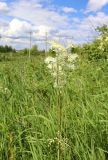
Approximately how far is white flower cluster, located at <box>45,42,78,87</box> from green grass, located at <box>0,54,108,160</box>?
30cm

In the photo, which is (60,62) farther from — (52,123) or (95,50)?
(95,50)

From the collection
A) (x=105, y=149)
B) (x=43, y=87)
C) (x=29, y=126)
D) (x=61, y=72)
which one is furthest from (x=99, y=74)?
(x=61, y=72)

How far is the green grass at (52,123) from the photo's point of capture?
3.20 meters

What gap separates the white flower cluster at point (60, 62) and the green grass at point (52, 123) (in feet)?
0.97

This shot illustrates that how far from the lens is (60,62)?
2559mm

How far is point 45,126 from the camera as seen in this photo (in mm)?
3744

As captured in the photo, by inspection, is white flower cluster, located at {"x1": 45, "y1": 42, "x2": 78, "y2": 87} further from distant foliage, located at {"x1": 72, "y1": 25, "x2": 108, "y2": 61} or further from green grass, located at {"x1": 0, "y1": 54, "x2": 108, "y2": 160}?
distant foliage, located at {"x1": 72, "y1": 25, "x2": 108, "y2": 61}

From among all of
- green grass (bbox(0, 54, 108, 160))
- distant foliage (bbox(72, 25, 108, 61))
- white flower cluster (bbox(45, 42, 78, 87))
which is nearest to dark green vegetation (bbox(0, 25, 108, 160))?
green grass (bbox(0, 54, 108, 160))

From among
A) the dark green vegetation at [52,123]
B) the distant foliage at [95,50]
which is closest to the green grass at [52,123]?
the dark green vegetation at [52,123]

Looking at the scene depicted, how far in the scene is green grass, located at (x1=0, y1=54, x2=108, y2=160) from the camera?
3201mm

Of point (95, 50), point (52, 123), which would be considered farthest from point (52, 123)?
point (95, 50)

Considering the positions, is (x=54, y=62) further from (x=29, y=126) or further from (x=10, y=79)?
(x=10, y=79)

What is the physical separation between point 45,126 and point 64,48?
1.35 meters

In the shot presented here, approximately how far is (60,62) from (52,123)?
3.98 ft
